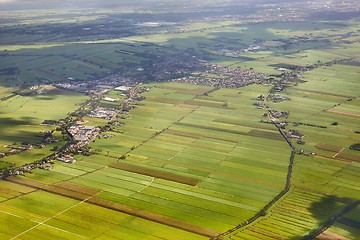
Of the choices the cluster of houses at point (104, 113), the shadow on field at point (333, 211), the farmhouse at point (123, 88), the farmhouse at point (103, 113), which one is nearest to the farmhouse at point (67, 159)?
the cluster of houses at point (104, 113)

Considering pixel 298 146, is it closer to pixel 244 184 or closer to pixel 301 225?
pixel 244 184

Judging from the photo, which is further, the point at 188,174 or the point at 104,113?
the point at 104,113

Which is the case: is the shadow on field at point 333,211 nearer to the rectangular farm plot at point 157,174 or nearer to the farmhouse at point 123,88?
the rectangular farm plot at point 157,174

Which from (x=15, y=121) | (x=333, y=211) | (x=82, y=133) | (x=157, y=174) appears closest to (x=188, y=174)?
(x=157, y=174)

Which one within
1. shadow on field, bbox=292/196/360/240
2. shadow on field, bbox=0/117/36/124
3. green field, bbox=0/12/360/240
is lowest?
shadow on field, bbox=292/196/360/240

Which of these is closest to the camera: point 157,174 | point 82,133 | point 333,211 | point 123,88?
point 333,211

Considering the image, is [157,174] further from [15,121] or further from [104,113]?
[15,121]

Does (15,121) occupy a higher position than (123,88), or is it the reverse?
(15,121)

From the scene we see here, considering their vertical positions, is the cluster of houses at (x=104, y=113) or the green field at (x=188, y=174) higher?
the cluster of houses at (x=104, y=113)

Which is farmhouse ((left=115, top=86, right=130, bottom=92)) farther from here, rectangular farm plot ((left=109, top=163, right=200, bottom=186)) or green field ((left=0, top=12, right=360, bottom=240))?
rectangular farm plot ((left=109, top=163, right=200, bottom=186))

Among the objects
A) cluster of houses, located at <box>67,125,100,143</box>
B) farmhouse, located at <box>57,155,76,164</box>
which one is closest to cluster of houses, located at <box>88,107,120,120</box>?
cluster of houses, located at <box>67,125,100,143</box>

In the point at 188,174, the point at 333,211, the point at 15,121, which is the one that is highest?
the point at 15,121
